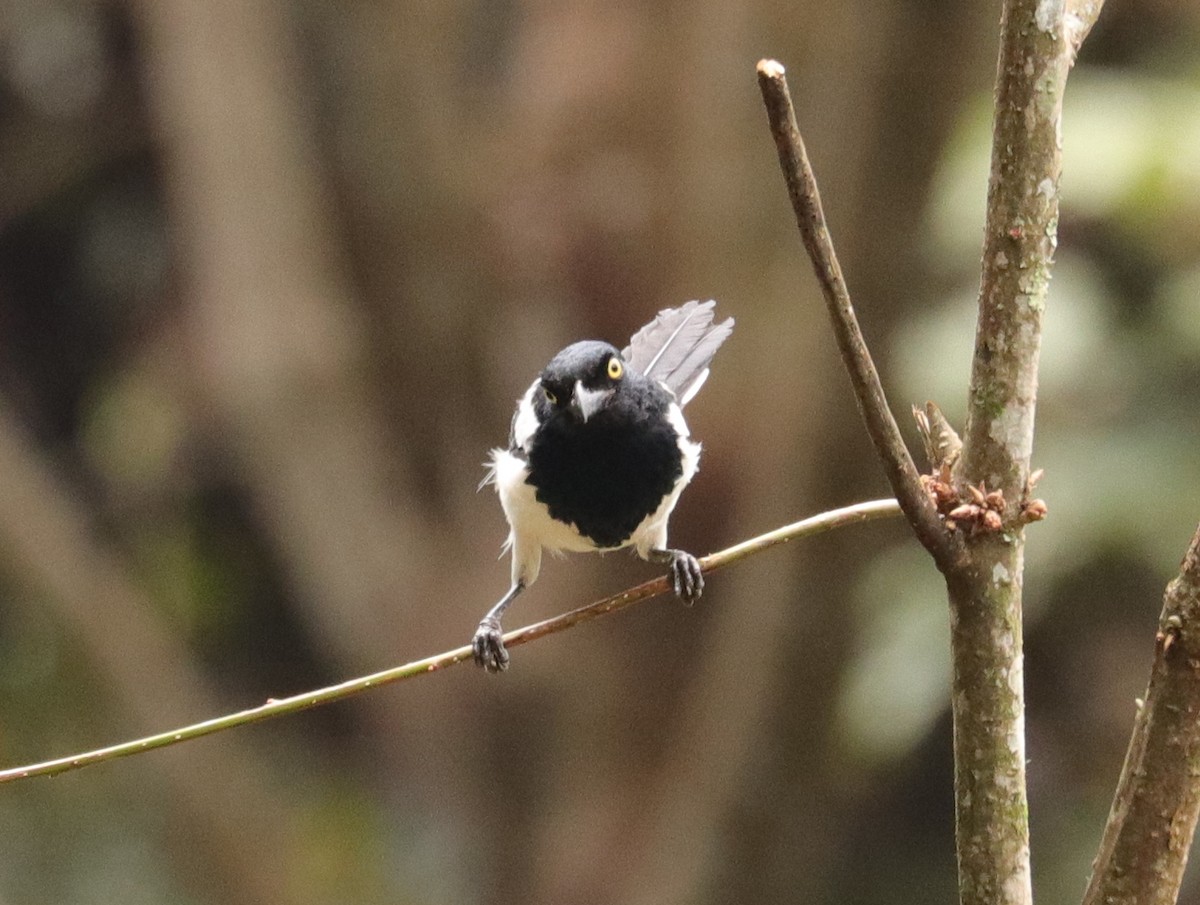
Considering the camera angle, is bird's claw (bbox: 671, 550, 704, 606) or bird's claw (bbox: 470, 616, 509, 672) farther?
bird's claw (bbox: 470, 616, 509, 672)

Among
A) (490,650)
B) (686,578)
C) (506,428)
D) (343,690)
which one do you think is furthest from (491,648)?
(506,428)

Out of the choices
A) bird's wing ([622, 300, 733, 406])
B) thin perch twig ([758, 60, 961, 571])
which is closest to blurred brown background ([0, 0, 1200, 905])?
bird's wing ([622, 300, 733, 406])

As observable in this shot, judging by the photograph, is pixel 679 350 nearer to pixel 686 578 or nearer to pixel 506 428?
pixel 686 578

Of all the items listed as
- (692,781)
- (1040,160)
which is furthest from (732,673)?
(1040,160)

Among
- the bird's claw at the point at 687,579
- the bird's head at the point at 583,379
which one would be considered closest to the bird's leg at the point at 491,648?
the bird's claw at the point at 687,579

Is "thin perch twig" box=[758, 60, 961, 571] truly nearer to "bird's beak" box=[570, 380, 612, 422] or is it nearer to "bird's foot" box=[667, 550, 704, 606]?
"bird's beak" box=[570, 380, 612, 422]
